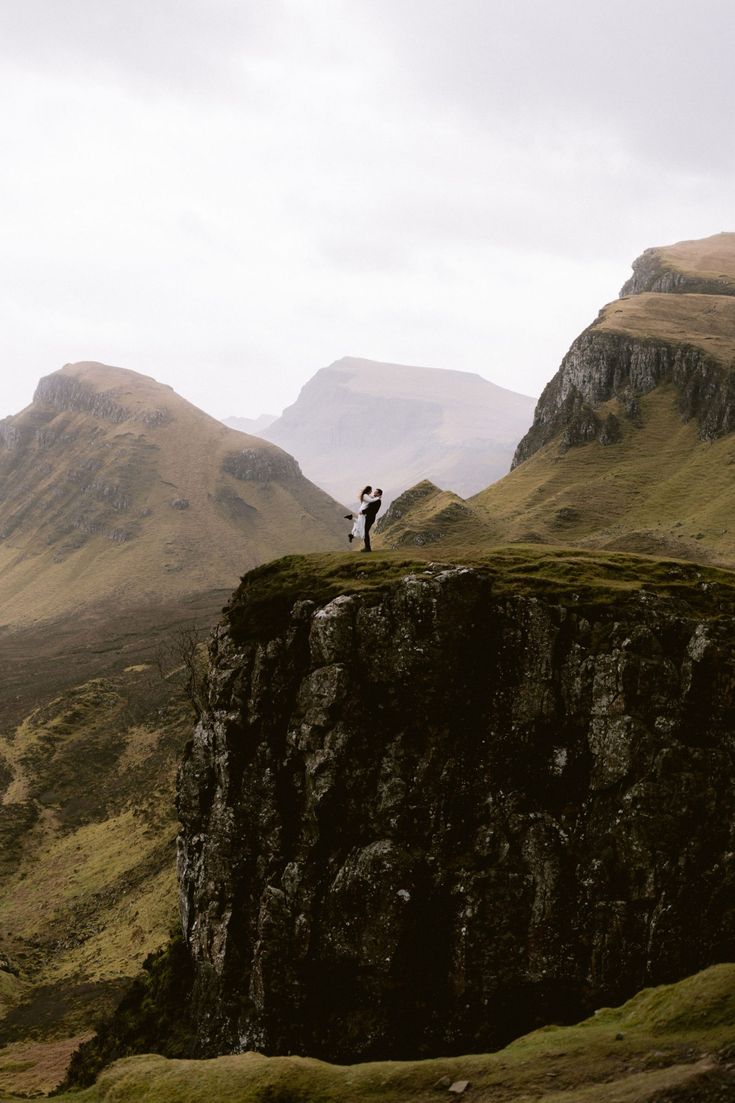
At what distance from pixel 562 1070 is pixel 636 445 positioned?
115572 millimetres

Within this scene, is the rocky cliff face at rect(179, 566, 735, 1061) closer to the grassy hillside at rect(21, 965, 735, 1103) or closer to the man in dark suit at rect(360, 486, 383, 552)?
the grassy hillside at rect(21, 965, 735, 1103)

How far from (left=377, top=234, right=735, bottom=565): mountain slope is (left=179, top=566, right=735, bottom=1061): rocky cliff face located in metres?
57.6

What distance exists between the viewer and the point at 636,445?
121 meters

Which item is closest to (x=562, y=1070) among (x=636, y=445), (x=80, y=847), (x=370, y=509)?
(x=370, y=509)

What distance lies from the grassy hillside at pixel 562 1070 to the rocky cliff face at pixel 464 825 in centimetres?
450

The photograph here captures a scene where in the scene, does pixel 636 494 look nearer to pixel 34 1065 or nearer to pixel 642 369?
pixel 642 369

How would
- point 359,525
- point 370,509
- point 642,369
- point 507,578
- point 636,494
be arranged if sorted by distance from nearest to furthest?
point 507,578 → point 370,509 → point 359,525 → point 636,494 → point 642,369

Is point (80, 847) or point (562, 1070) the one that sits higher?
point (562, 1070)

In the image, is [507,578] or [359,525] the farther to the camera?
[359,525]

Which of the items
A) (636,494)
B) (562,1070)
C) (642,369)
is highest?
(642,369)

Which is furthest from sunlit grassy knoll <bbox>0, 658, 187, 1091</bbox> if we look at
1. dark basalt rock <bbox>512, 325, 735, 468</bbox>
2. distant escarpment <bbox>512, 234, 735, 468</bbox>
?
distant escarpment <bbox>512, 234, 735, 468</bbox>

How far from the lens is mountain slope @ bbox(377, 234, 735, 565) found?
95938mm

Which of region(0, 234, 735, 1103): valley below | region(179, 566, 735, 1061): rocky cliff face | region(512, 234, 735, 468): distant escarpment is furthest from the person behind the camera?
region(512, 234, 735, 468): distant escarpment

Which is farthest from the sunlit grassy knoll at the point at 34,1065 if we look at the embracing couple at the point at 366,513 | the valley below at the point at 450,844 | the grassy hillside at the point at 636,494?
the grassy hillside at the point at 636,494
